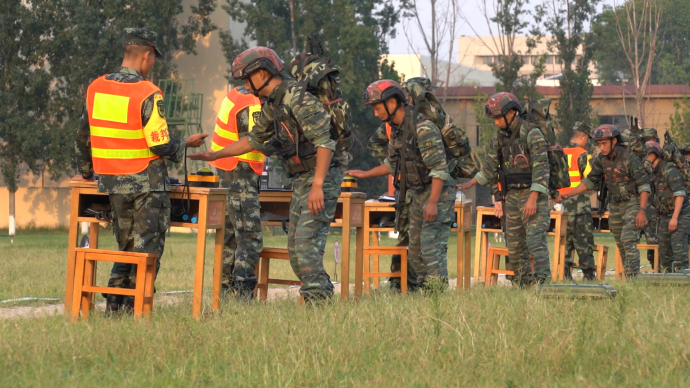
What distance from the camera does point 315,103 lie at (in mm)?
8195

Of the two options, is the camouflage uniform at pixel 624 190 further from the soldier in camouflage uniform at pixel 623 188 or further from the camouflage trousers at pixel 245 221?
the camouflage trousers at pixel 245 221

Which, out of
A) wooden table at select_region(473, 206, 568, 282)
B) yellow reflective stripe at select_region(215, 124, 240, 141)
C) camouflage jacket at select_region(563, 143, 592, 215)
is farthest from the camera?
camouflage jacket at select_region(563, 143, 592, 215)

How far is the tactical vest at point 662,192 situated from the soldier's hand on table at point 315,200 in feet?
31.7

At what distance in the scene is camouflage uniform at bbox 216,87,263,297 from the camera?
31.6ft

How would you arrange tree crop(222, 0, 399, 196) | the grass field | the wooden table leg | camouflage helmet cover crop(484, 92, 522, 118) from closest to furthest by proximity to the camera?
the grass field → the wooden table leg → camouflage helmet cover crop(484, 92, 522, 118) → tree crop(222, 0, 399, 196)

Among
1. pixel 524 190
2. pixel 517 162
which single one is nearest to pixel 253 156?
pixel 517 162

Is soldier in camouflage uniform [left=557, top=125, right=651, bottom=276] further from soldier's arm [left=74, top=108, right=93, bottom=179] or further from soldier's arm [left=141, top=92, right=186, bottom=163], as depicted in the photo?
soldier's arm [left=74, top=108, right=93, bottom=179]

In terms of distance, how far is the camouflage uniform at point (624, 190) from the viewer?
44.9 feet

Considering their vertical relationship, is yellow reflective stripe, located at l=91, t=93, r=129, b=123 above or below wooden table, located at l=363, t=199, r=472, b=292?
above

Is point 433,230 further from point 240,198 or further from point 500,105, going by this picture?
point 240,198

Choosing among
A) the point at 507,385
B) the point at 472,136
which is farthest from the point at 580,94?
the point at 507,385

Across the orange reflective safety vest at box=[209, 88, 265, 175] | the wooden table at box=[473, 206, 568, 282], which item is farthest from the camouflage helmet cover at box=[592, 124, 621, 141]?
the orange reflective safety vest at box=[209, 88, 265, 175]

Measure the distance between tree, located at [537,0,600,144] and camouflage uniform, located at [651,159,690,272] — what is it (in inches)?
777

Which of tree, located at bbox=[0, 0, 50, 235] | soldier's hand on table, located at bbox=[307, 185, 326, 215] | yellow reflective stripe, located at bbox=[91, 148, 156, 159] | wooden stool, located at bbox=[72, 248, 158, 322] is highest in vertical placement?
tree, located at bbox=[0, 0, 50, 235]
